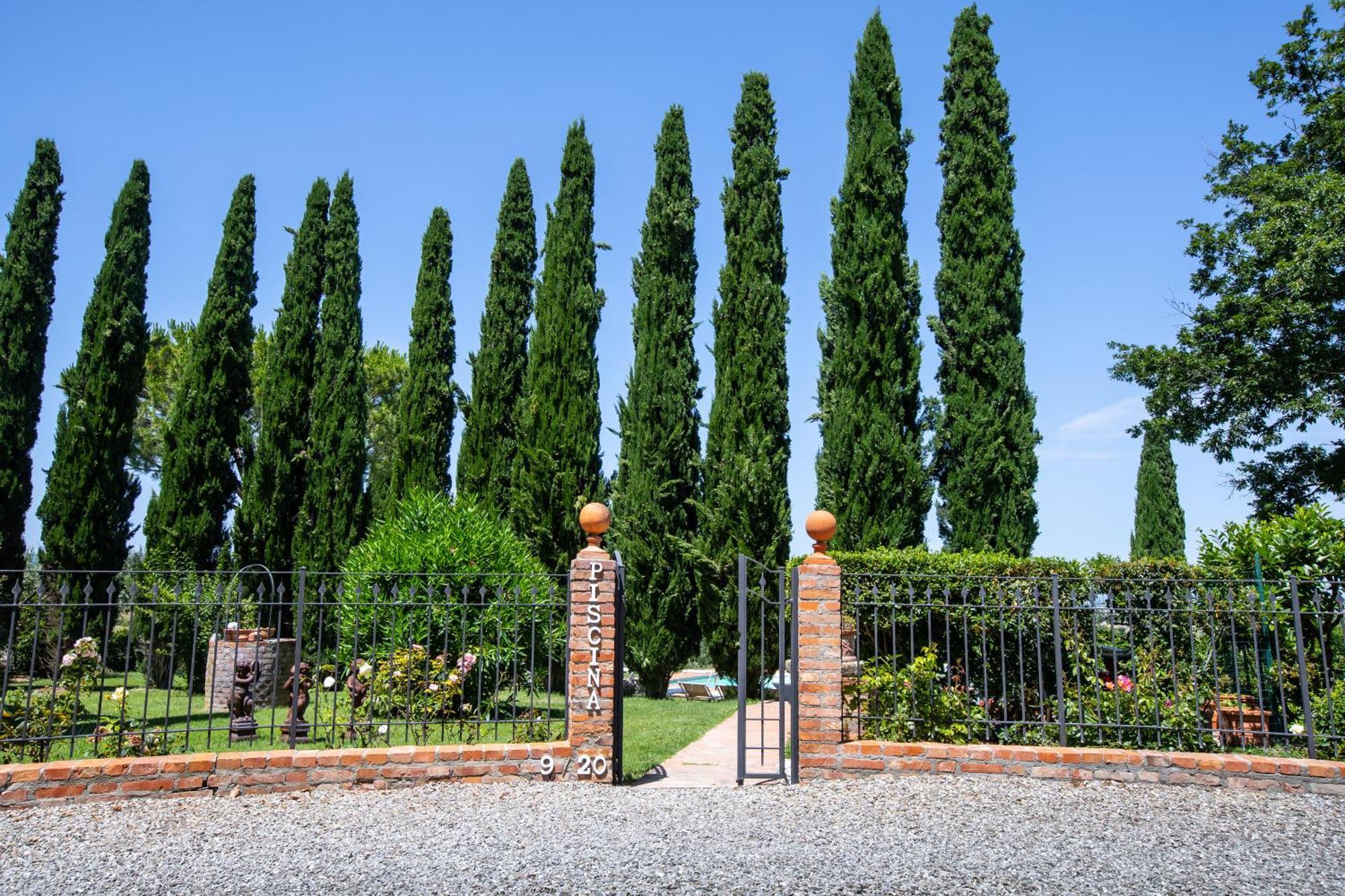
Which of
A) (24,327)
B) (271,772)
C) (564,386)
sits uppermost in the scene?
(24,327)

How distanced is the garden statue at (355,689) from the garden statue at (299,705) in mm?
344

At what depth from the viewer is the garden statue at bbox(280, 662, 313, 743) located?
6.46m

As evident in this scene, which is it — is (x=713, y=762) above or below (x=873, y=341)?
below

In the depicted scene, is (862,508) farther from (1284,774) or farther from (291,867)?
(291,867)

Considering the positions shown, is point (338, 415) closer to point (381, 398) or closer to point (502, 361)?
point (502, 361)

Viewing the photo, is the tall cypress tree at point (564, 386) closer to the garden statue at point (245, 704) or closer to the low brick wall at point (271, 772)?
the garden statue at point (245, 704)

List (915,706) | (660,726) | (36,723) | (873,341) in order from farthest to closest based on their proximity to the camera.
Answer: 1. (873,341)
2. (660,726)
3. (915,706)
4. (36,723)

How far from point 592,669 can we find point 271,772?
2357mm

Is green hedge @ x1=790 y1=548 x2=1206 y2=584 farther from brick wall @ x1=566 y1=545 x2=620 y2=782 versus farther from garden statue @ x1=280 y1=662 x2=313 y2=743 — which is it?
garden statue @ x1=280 y1=662 x2=313 y2=743

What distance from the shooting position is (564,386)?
16.5 m

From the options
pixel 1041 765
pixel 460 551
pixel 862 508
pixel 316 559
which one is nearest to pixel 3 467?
pixel 316 559

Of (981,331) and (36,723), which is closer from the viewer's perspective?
(36,723)

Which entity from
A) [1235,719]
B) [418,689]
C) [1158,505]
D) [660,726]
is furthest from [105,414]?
[1158,505]

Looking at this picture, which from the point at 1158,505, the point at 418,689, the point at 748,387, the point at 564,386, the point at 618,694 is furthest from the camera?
the point at 1158,505
